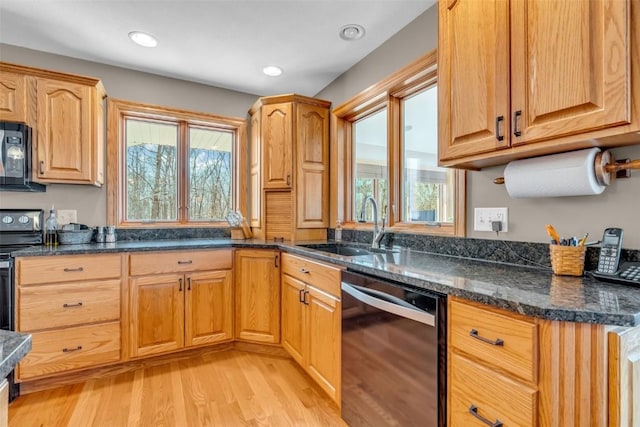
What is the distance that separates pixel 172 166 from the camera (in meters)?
3.05

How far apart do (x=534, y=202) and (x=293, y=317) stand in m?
1.65

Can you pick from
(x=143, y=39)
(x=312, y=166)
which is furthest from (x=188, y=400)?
(x=143, y=39)

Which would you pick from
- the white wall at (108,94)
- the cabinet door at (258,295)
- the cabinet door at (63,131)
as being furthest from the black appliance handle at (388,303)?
the white wall at (108,94)

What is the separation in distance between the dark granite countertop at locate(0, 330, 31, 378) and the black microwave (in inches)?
84.8

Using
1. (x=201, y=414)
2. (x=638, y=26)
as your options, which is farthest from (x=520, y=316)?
(x=201, y=414)

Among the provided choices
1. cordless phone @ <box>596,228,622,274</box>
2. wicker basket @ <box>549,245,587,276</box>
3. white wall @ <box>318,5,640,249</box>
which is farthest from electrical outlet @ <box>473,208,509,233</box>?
cordless phone @ <box>596,228,622,274</box>

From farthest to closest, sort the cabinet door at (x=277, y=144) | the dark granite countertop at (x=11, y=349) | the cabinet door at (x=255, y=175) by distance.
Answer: the cabinet door at (x=255, y=175) < the cabinet door at (x=277, y=144) < the dark granite countertop at (x=11, y=349)

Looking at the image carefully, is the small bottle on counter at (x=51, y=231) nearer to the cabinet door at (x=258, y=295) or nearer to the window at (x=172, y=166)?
the window at (x=172, y=166)

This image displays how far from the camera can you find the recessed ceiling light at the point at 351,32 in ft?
7.10

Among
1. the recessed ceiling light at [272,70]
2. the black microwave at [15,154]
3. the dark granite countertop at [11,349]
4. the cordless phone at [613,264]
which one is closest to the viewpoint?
the dark granite countertop at [11,349]

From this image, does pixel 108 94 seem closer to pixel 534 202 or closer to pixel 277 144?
pixel 277 144

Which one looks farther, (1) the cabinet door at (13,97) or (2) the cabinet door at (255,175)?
(2) the cabinet door at (255,175)

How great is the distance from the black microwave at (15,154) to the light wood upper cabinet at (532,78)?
2725mm

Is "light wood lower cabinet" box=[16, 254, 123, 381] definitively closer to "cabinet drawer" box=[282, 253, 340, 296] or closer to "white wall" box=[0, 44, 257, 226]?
"white wall" box=[0, 44, 257, 226]
